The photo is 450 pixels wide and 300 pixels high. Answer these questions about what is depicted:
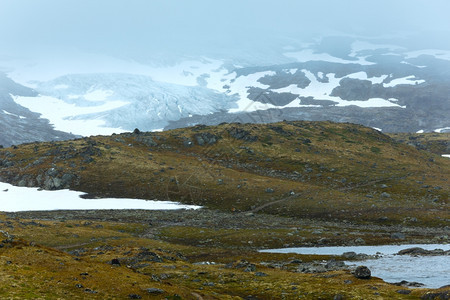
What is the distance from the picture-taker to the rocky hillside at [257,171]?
3693 inches

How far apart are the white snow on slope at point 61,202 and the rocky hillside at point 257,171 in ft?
14.2

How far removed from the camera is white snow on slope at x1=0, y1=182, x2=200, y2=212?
97.2m

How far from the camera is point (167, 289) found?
3606 centimetres

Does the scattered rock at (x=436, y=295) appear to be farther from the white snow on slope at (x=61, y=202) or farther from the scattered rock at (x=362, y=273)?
the white snow on slope at (x=61, y=202)

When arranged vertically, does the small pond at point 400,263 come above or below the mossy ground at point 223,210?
below

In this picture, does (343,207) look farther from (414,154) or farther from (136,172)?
(414,154)

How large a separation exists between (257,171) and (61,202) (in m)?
66.7

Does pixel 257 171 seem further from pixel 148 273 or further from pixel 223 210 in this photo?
pixel 148 273

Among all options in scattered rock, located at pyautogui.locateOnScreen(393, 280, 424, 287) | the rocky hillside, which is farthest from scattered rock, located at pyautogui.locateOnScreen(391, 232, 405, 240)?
scattered rock, located at pyautogui.locateOnScreen(393, 280, 424, 287)

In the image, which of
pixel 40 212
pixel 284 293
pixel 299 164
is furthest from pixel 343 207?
pixel 40 212

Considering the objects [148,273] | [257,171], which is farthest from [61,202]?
[257,171]

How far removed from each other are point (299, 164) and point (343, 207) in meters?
42.6

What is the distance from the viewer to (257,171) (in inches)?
5025

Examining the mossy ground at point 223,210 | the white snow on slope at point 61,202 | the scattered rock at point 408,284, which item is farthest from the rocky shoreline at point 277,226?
the scattered rock at point 408,284
